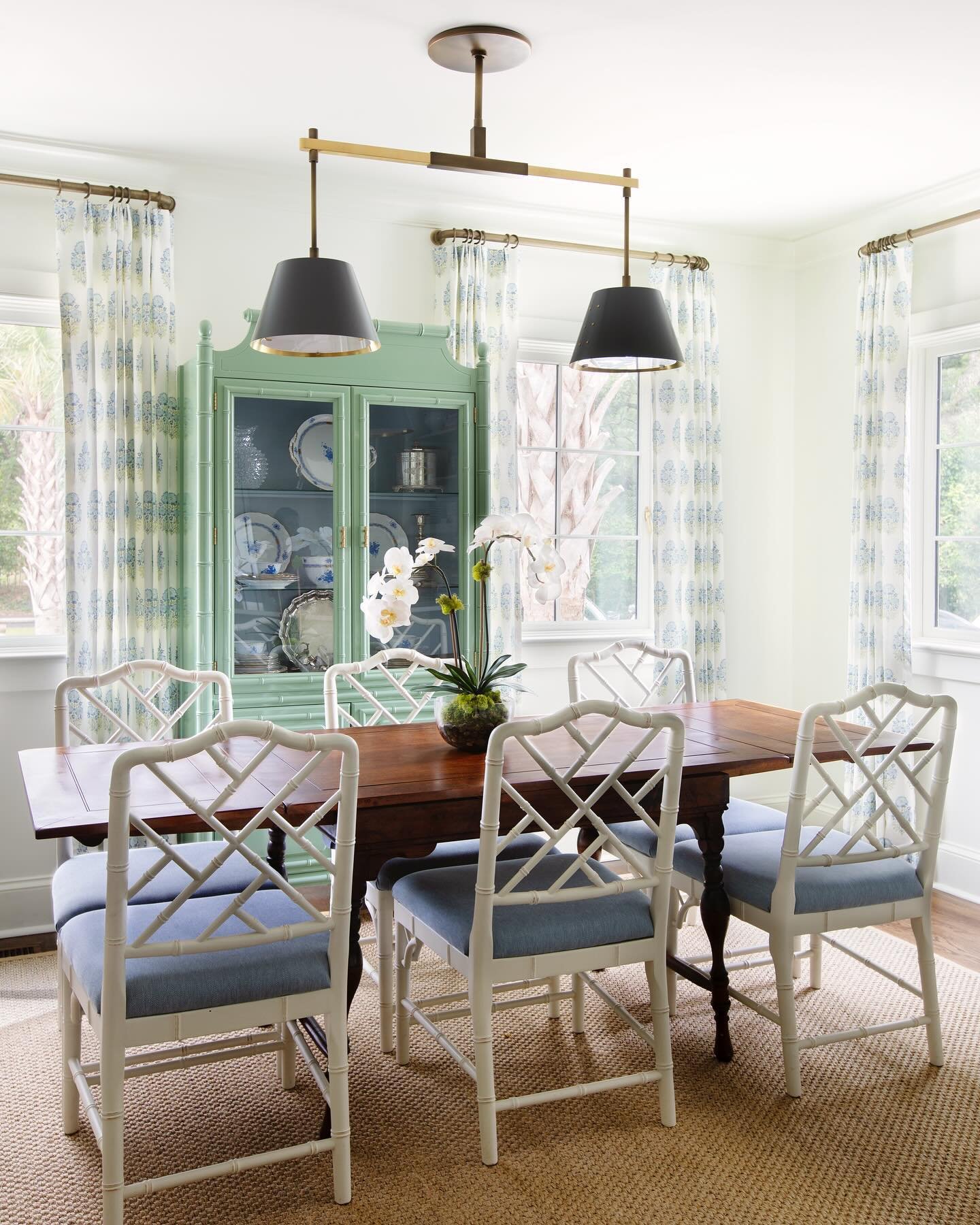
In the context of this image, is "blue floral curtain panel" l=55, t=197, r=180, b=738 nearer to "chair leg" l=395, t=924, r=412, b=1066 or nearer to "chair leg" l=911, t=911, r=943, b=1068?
"chair leg" l=395, t=924, r=412, b=1066

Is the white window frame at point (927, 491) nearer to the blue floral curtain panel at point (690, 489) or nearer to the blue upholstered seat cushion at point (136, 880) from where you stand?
the blue floral curtain panel at point (690, 489)

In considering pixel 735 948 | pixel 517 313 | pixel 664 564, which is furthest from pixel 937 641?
pixel 517 313

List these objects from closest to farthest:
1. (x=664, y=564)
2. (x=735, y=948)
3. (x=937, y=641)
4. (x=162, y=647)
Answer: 1. (x=735, y=948)
2. (x=162, y=647)
3. (x=937, y=641)
4. (x=664, y=564)

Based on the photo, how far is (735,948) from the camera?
358 cm

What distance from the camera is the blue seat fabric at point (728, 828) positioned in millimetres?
3162

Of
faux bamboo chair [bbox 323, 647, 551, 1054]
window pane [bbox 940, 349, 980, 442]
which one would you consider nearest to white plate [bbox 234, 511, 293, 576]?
faux bamboo chair [bbox 323, 647, 551, 1054]

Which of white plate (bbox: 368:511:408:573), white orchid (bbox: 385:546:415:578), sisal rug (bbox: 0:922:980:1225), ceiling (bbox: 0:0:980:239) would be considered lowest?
sisal rug (bbox: 0:922:980:1225)

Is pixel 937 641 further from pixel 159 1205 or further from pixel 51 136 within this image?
pixel 51 136

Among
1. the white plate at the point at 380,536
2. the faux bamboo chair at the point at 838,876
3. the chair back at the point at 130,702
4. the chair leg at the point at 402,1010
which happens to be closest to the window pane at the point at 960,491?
the faux bamboo chair at the point at 838,876

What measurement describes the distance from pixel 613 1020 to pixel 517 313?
2718mm

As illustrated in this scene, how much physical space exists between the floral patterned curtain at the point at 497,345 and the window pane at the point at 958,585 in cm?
169

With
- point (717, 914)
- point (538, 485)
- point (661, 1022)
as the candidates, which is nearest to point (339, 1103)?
point (661, 1022)

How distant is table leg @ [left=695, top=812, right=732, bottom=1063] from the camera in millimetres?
2777

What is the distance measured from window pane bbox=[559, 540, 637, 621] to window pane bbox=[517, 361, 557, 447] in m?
0.47
